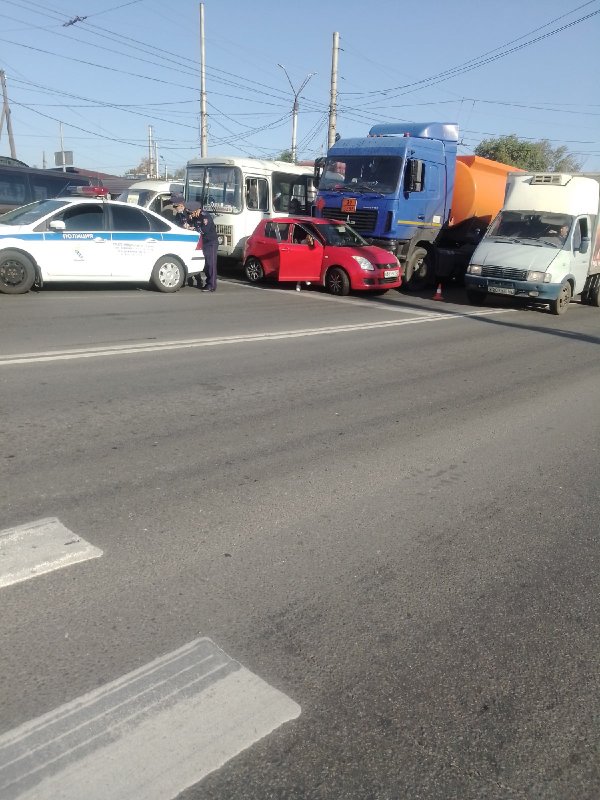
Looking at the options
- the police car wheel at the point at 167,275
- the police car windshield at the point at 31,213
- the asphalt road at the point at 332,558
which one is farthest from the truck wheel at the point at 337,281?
the asphalt road at the point at 332,558

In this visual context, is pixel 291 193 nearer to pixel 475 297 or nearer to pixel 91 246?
pixel 475 297

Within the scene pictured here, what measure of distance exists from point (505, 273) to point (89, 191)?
12.7m

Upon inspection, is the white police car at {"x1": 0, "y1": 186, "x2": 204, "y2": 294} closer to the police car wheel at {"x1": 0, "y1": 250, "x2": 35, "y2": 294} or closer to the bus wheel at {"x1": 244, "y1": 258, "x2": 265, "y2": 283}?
the police car wheel at {"x1": 0, "y1": 250, "x2": 35, "y2": 294}

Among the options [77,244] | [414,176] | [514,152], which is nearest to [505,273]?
[414,176]

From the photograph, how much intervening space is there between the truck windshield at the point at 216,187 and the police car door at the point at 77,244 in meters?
5.22

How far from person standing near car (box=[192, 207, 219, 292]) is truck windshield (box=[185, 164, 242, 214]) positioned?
2687 millimetres

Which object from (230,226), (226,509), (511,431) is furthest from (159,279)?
(226,509)

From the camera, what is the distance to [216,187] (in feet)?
58.5

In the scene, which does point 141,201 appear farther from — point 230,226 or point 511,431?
point 511,431

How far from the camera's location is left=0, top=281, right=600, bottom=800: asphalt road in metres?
2.44

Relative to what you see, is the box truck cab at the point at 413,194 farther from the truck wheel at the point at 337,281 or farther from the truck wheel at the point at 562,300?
the truck wheel at the point at 562,300

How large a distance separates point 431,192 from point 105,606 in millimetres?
15690

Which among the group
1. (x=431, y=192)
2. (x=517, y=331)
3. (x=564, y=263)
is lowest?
(x=517, y=331)

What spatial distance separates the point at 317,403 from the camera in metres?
6.58
